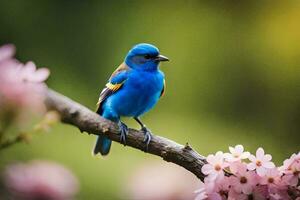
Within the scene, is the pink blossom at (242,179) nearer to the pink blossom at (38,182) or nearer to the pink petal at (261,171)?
the pink petal at (261,171)

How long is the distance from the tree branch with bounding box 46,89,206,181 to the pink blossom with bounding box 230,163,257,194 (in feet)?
0.82

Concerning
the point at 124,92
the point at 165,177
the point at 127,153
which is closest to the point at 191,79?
the point at 127,153

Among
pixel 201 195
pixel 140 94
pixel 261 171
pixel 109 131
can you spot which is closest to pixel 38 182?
pixel 201 195

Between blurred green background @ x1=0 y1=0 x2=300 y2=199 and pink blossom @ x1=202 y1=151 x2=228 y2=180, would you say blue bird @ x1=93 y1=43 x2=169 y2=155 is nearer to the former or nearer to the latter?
pink blossom @ x1=202 y1=151 x2=228 y2=180

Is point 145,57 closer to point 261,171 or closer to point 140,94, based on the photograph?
point 140,94

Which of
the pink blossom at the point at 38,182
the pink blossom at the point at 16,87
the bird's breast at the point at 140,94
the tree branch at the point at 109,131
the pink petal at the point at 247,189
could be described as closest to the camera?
the pink blossom at the point at 16,87

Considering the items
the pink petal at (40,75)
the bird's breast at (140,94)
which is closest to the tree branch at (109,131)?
the pink petal at (40,75)

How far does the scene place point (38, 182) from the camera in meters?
1.33

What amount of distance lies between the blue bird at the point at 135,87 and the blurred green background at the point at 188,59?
6.99 feet

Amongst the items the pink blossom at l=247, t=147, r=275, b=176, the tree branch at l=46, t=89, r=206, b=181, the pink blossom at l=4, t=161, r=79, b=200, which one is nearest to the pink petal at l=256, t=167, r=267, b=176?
the pink blossom at l=247, t=147, r=275, b=176

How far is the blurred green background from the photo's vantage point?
5227 millimetres

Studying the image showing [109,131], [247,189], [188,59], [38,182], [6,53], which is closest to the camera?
[6,53]

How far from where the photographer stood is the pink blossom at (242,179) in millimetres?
1524

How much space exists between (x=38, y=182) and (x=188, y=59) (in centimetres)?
463
